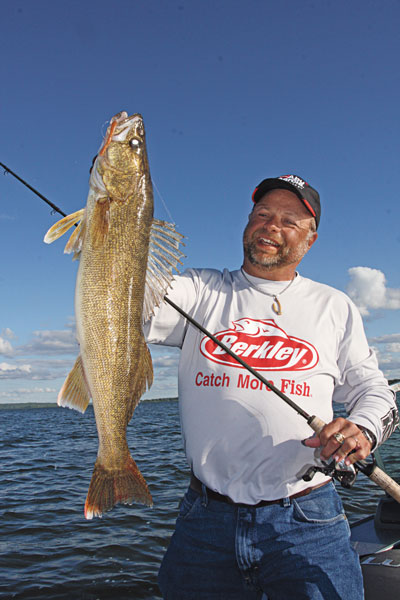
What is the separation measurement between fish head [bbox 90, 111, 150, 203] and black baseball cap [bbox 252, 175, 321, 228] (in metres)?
1.09

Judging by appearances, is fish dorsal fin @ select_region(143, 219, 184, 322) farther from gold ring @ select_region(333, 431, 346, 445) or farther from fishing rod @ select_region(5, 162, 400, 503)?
gold ring @ select_region(333, 431, 346, 445)

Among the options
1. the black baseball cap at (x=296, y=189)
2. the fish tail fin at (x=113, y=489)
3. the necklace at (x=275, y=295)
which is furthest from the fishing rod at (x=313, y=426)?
the black baseball cap at (x=296, y=189)

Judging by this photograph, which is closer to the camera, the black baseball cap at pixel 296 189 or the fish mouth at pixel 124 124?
the fish mouth at pixel 124 124

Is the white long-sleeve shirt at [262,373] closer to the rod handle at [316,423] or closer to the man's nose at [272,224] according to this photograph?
the rod handle at [316,423]

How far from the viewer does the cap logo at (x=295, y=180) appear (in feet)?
12.2

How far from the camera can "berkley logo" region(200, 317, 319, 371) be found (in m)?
3.19

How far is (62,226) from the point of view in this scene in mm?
2990

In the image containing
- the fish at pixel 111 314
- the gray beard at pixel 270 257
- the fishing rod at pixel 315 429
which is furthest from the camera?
the gray beard at pixel 270 257

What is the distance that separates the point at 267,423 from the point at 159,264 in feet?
3.97

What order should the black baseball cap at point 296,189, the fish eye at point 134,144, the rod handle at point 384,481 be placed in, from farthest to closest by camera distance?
1. the black baseball cap at point 296,189
2. the rod handle at point 384,481
3. the fish eye at point 134,144

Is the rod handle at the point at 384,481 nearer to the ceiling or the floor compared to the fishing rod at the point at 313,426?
nearer to the floor

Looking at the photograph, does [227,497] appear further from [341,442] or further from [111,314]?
[111,314]

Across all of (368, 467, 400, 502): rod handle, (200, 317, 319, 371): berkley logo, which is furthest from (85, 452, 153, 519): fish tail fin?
(368, 467, 400, 502): rod handle

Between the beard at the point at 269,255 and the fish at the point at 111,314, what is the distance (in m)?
0.90
